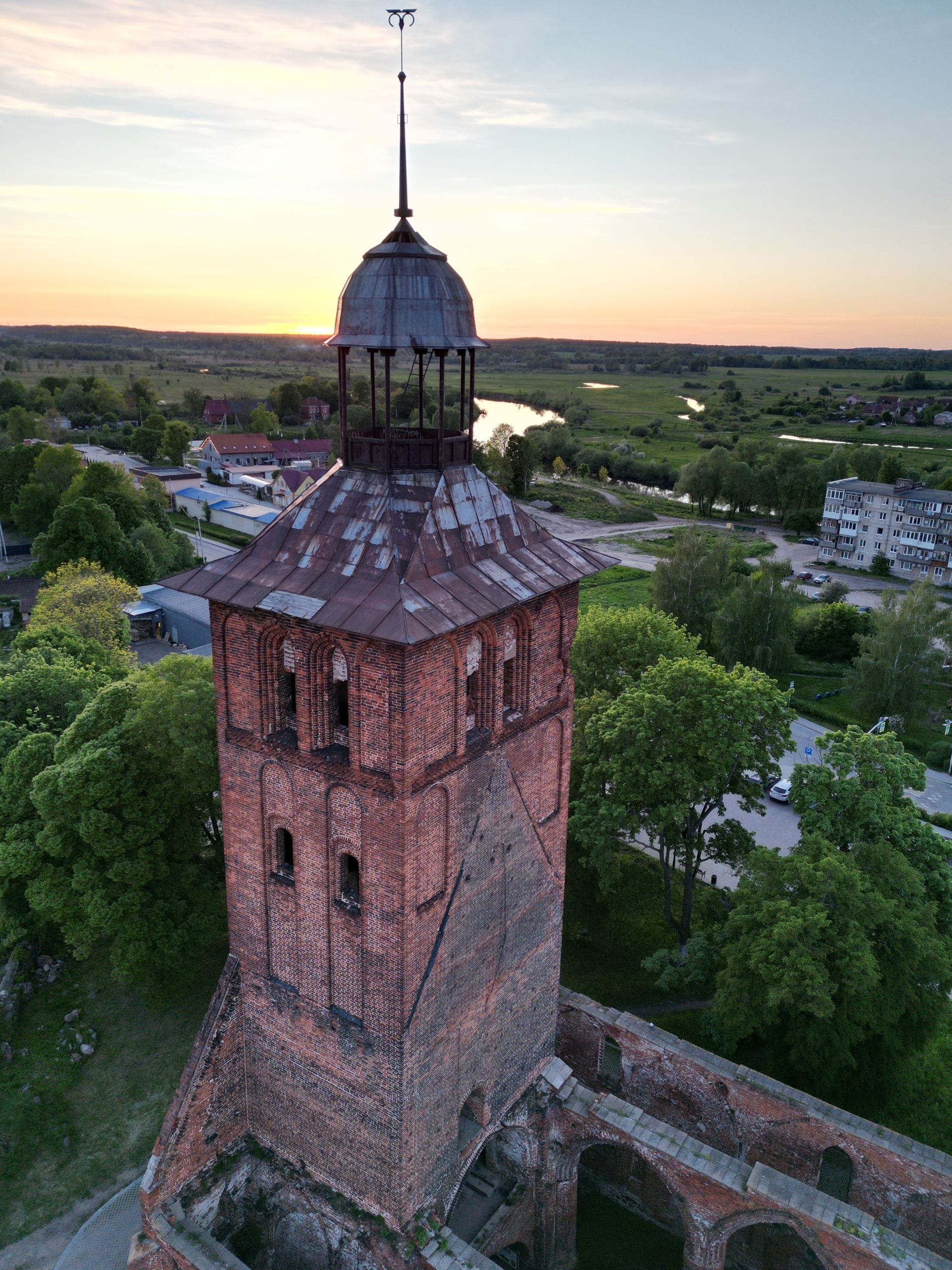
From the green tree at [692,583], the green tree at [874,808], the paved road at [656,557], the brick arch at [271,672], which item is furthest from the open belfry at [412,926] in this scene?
the paved road at [656,557]

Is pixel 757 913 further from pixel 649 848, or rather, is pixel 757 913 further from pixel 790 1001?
pixel 649 848

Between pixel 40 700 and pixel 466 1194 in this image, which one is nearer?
pixel 466 1194

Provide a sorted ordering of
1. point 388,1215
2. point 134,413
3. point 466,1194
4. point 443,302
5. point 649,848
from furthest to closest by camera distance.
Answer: point 134,413
point 649,848
point 466,1194
point 388,1215
point 443,302

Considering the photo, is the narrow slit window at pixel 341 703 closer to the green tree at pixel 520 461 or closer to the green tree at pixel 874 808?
the green tree at pixel 874 808

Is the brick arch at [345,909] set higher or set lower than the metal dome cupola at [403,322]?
lower

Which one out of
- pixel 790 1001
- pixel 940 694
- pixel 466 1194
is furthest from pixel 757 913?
pixel 940 694

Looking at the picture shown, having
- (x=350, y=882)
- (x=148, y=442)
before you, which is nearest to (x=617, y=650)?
(x=350, y=882)
